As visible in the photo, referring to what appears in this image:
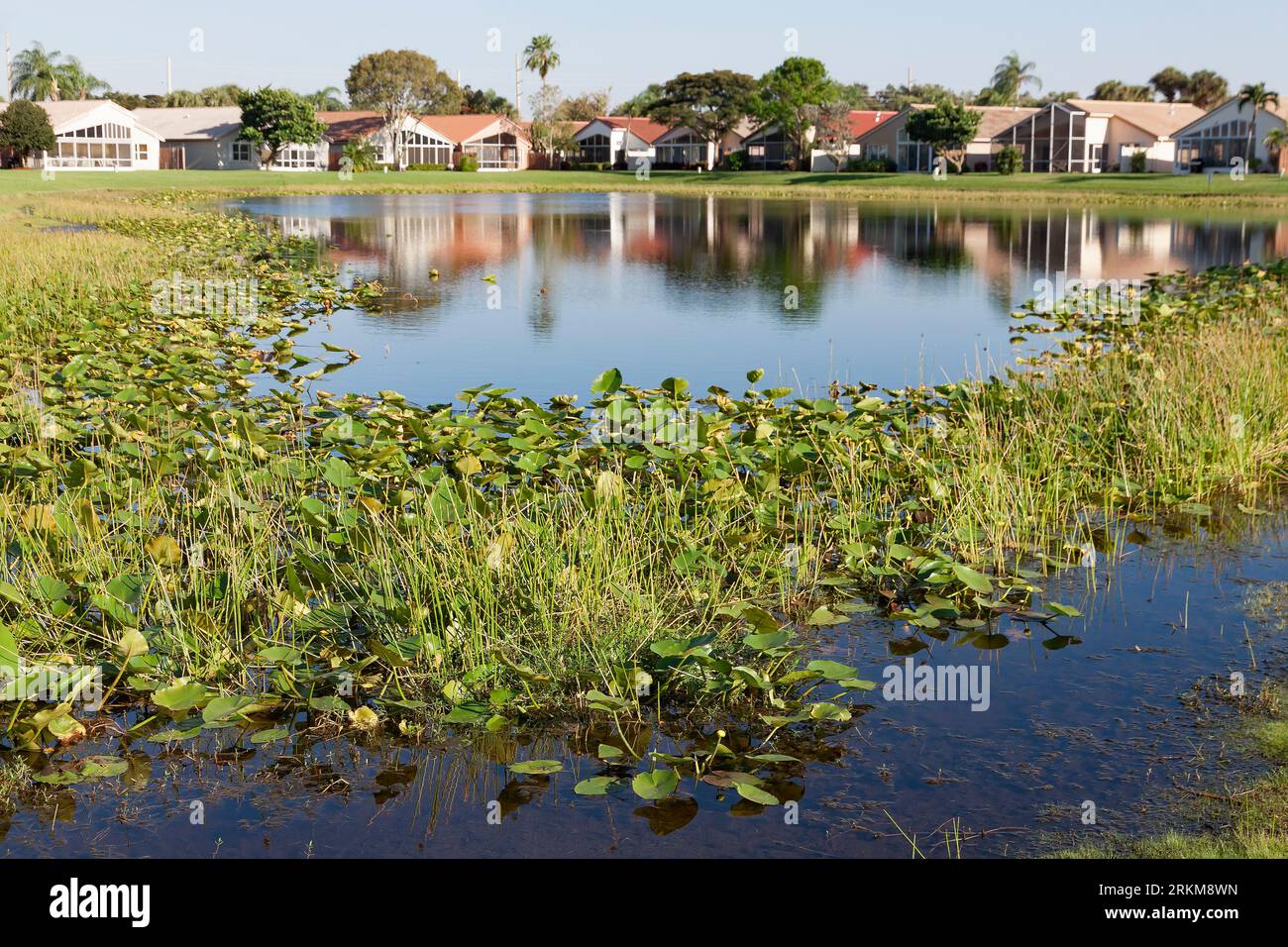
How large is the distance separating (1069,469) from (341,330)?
1136 cm

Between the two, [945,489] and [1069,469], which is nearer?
[945,489]

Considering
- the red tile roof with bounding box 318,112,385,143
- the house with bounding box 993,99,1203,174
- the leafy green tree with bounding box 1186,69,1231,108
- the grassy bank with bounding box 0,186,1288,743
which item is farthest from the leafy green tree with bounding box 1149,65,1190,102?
the grassy bank with bounding box 0,186,1288,743

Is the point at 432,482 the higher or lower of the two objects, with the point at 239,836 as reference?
higher

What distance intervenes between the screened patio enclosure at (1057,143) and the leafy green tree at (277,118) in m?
47.3

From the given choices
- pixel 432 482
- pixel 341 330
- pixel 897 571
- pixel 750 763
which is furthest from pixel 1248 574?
pixel 341 330

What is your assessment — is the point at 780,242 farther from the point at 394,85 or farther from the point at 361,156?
the point at 394,85

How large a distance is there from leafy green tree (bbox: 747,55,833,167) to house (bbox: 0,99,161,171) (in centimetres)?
4366

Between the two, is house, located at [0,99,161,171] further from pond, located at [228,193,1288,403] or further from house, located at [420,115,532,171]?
pond, located at [228,193,1288,403]

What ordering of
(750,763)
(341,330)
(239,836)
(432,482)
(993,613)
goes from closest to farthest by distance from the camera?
1. (239,836)
2. (750,763)
3. (993,613)
4. (432,482)
5. (341,330)

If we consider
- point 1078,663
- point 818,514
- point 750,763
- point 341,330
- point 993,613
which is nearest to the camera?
point 750,763

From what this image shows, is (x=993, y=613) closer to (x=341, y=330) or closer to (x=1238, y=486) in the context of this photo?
(x=1238, y=486)

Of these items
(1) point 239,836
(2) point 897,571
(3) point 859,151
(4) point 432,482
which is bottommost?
(1) point 239,836

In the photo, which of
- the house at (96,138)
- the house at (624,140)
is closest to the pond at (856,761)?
the house at (96,138)

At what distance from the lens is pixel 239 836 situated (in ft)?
15.2
